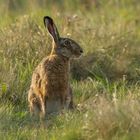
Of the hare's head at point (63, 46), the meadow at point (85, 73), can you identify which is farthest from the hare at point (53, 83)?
the meadow at point (85, 73)

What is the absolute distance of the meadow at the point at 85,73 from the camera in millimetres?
6637

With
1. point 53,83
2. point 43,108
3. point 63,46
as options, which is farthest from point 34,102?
point 63,46

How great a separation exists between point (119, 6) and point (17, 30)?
9.95 feet

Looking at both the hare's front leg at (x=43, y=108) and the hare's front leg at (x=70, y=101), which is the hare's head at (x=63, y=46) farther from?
the hare's front leg at (x=43, y=108)

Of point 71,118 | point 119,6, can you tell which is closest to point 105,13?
point 119,6

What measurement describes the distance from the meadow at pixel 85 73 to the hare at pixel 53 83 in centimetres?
16

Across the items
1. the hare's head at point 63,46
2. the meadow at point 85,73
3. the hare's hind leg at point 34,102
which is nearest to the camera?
the meadow at point 85,73

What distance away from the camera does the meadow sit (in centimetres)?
664

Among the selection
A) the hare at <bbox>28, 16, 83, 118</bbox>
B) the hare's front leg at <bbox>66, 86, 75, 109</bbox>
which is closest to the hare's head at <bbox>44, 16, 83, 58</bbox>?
the hare at <bbox>28, 16, 83, 118</bbox>

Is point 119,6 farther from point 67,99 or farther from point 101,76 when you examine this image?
point 67,99

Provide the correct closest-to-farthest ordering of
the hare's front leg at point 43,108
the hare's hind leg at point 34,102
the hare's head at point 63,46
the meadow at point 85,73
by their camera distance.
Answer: the meadow at point 85,73 < the hare's front leg at point 43,108 < the hare's hind leg at point 34,102 < the hare's head at point 63,46

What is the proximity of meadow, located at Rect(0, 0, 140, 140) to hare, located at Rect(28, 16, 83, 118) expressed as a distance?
0.16 metres

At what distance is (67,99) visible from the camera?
26.4 feet

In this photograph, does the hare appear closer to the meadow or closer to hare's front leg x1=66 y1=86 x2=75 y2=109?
hare's front leg x1=66 y1=86 x2=75 y2=109
